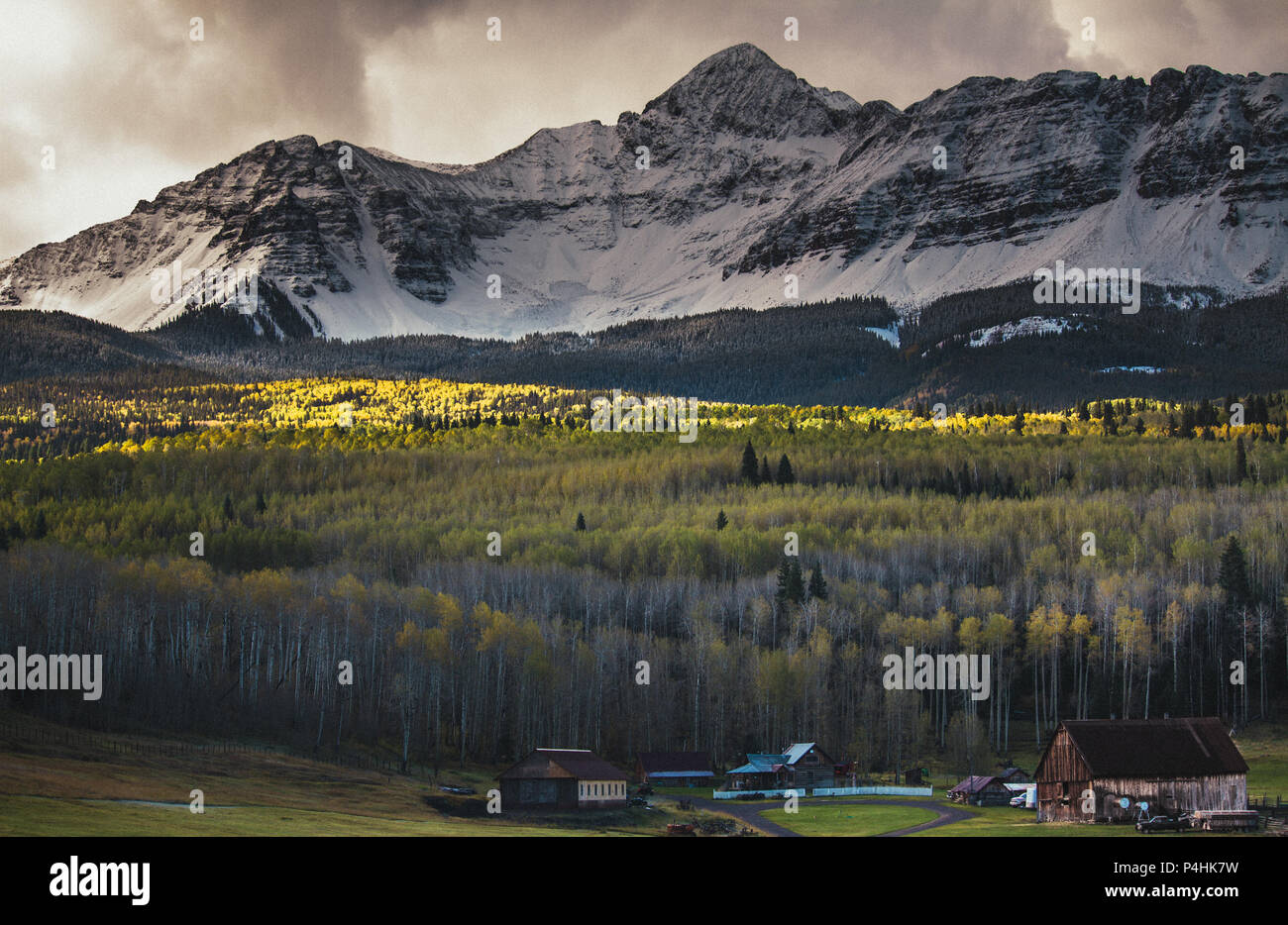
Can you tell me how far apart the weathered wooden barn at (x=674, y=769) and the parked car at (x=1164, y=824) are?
3714 cm

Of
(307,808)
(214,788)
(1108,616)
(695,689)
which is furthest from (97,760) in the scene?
(1108,616)

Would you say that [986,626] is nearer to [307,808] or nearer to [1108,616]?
[1108,616]

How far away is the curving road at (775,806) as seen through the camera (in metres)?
71.8

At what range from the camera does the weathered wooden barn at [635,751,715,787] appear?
327ft

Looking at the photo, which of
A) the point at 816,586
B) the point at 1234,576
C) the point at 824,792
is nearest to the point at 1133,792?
the point at 824,792

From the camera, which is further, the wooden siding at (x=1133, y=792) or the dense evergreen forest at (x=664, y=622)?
the dense evergreen forest at (x=664, y=622)

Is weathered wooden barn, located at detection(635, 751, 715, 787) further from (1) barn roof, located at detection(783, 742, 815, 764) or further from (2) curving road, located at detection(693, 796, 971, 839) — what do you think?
(2) curving road, located at detection(693, 796, 971, 839)

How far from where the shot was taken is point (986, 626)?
122625 millimetres

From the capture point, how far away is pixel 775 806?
87.8 m

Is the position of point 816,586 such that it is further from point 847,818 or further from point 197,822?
point 197,822

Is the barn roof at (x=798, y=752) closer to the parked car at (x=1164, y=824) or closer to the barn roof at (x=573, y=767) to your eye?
the barn roof at (x=573, y=767)

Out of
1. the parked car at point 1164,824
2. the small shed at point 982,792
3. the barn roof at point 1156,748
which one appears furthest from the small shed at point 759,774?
the parked car at point 1164,824

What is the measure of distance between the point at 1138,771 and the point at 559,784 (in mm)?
31807
